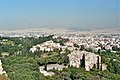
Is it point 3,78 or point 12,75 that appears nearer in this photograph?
point 3,78

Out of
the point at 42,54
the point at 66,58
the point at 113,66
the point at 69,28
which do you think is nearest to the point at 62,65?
the point at 66,58

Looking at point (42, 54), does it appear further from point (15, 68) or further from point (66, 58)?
point (15, 68)

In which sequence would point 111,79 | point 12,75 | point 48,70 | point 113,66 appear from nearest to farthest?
point 12,75, point 111,79, point 48,70, point 113,66

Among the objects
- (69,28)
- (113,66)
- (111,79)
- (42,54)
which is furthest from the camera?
(69,28)

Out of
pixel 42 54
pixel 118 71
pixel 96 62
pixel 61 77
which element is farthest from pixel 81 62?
pixel 42 54

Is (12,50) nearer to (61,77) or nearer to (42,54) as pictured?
(42,54)

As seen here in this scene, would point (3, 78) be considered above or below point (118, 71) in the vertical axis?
above
